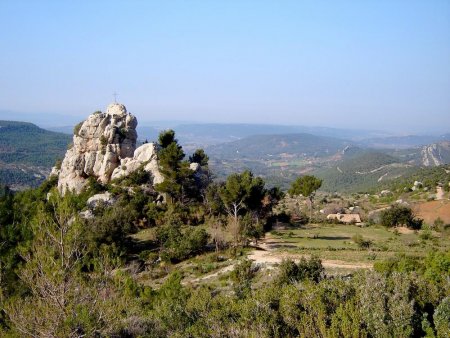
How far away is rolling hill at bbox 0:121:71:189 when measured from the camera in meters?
104

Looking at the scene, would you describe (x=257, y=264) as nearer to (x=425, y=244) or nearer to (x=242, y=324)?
(x=242, y=324)

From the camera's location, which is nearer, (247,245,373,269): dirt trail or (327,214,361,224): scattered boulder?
(247,245,373,269): dirt trail

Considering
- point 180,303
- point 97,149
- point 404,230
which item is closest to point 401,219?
point 404,230

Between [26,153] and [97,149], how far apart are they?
10706cm

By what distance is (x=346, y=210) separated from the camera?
47.8 meters

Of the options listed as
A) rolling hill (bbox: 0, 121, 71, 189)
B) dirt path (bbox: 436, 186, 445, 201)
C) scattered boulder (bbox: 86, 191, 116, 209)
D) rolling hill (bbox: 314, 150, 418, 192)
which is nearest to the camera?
scattered boulder (bbox: 86, 191, 116, 209)

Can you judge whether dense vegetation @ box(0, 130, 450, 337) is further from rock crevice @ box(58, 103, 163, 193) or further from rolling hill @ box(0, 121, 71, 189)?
rolling hill @ box(0, 121, 71, 189)

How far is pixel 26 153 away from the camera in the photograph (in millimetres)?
137000

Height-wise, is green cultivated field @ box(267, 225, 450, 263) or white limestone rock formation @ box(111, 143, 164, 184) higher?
white limestone rock formation @ box(111, 143, 164, 184)

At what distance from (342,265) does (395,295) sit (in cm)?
1145

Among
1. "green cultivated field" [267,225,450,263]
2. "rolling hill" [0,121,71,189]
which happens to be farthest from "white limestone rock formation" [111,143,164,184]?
"rolling hill" [0,121,71,189]

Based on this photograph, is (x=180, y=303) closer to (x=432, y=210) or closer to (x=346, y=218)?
(x=346, y=218)

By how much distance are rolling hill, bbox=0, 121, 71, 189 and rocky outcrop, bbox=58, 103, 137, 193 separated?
4636 cm

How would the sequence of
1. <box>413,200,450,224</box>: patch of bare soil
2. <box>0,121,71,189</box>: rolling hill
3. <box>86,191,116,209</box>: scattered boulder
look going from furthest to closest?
<box>0,121,71,189</box>: rolling hill, <box>413,200,450,224</box>: patch of bare soil, <box>86,191,116,209</box>: scattered boulder
